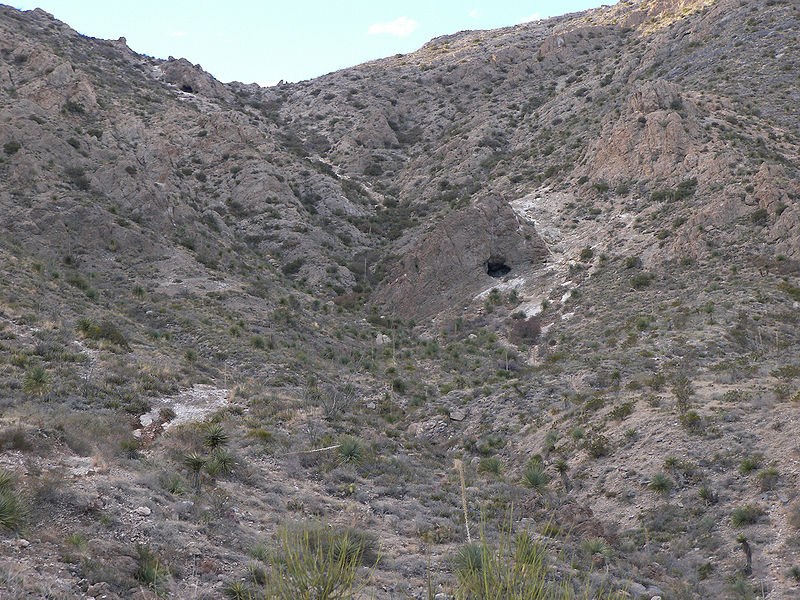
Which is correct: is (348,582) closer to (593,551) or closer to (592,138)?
(593,551)

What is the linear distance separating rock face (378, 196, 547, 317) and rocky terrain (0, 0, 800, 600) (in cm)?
23

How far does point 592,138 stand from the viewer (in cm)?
4606

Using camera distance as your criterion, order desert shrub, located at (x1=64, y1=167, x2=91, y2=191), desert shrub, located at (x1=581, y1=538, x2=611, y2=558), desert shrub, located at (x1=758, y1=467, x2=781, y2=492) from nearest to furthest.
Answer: desert shrub, located at (x1=581, y1=538, x2=611, y2=558)
desert shrub, located at (x1=758, y1=467, x2=781, y2=492)
desert shrub, located at (x1=64, y1=167, x2=91, y2=191)

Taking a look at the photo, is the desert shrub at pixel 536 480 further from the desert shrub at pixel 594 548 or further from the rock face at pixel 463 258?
the rock face at pixel 463 258

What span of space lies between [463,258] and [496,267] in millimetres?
2532

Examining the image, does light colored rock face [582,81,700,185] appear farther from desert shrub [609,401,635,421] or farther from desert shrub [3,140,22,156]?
desert shrub [3,140,22,156]

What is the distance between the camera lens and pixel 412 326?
37719mm

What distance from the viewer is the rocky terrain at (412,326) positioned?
38.6 ft

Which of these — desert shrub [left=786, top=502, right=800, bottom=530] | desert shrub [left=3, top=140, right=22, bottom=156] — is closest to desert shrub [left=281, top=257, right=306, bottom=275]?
desert shrub [left=3, top=140, right=22, bottom=156]

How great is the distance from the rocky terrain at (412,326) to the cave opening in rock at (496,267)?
0.96 ft

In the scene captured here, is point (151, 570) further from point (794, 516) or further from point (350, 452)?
point (794, 516)

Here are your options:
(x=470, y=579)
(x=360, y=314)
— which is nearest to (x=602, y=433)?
(x=470, y=579)

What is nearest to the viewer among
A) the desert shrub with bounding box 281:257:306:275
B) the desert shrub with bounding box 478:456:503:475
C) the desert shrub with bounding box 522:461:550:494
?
the desert shrub with bounding box 522:461:550:494

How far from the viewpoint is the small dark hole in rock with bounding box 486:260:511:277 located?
130 ft
